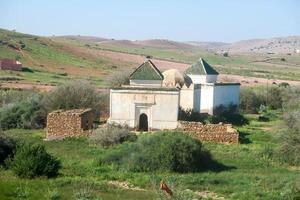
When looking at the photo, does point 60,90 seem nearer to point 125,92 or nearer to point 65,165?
point 125,92

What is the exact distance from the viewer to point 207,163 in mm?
20000

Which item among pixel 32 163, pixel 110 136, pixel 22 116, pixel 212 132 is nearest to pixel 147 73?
pixel 212 132

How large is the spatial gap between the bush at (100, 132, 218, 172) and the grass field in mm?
562

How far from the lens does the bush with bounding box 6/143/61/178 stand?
55.2 feet

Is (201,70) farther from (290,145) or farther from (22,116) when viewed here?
(290,145)

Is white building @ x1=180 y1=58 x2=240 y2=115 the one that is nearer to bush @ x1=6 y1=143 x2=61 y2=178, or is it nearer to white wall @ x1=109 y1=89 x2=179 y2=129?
white wall @ x1=109 y1=89 x2=179 y2=129

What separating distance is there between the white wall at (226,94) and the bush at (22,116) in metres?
10.5

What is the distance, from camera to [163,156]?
18.9m

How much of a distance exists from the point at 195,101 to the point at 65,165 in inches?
578

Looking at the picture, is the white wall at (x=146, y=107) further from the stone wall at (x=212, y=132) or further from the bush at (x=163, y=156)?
the bush at (x=163, y=156)

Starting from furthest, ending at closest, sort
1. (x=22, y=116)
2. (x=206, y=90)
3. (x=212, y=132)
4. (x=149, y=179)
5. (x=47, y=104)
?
(x=206, y=90) → (x=47, y=104) → (x=22, y=116) → (x=212, y=132) → (x=149, y=179)

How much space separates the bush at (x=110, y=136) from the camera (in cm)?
2383

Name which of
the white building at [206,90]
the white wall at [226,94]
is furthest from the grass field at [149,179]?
the white wall at [226,94]

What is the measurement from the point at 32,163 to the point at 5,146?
293cm
